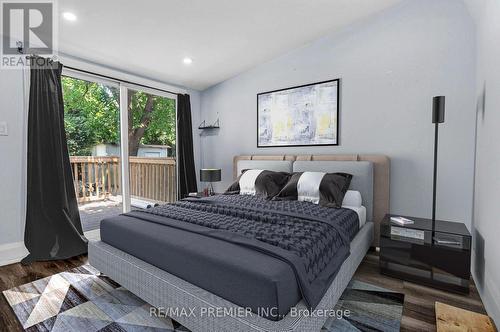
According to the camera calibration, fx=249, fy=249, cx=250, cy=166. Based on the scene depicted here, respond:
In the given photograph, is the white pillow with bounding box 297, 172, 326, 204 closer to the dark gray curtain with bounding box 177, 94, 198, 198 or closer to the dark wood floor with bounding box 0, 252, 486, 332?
the dark wood floor with bounding box 0, 252, 486, 332

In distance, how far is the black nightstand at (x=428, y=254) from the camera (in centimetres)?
202

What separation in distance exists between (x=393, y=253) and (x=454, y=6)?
255 centimetres

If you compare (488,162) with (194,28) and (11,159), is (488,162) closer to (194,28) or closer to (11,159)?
(194,28)

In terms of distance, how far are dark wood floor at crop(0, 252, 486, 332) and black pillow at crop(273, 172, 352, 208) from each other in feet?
2.37

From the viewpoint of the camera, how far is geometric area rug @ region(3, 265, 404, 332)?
1658mm

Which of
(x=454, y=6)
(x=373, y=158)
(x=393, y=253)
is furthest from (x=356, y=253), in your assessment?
(x=454, y=6)

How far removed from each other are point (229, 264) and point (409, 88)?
8.97 ft

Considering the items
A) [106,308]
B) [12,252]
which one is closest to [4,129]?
[12,252]

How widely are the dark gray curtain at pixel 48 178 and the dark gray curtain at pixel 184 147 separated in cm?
166

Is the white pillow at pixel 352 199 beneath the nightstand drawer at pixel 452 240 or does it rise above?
above

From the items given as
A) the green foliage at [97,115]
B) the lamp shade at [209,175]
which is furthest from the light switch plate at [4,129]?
the lamp shade at [209,175]

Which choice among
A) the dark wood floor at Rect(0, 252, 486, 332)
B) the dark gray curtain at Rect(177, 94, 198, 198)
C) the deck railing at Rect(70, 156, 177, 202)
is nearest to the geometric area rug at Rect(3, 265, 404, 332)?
the dark wood floor at Rect(0, 252, 486, 332)

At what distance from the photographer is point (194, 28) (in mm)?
2834

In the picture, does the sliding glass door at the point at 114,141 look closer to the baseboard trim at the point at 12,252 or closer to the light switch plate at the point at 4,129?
the light switch plate at the point at 4,129
